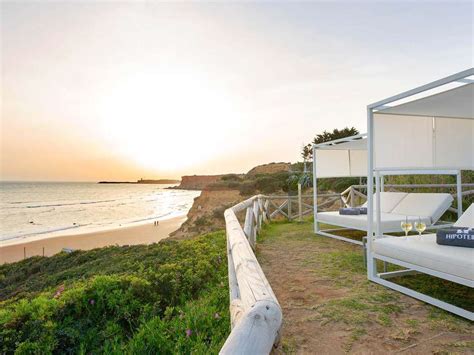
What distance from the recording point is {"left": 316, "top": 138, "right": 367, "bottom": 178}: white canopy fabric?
7.32 meters

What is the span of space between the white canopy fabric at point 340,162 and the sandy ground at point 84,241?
1134cm

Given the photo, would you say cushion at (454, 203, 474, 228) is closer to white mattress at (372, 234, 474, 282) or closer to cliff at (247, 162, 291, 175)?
white mattress at (372, 234, 474, 282)

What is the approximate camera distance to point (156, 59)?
924 centimetres

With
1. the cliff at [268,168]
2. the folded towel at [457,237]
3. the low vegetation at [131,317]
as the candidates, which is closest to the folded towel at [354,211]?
the low vegetation at [131,317]

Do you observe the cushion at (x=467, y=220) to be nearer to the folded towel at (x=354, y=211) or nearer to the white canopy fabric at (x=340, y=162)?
the folded towel at (x=354, y=211)

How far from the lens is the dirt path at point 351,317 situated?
2.14 m

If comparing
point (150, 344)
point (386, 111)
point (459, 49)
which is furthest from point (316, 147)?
point (150, 344)

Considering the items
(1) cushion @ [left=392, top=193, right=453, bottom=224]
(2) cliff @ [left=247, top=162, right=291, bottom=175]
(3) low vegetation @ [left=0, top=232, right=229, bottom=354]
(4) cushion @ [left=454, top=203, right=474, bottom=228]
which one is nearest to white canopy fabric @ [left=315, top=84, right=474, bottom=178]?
(4) cushion @ [left=454, top=203, right=474, bottom=228]

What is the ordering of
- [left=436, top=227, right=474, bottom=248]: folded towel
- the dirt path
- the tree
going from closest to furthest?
the dirt path, [left=436, top=227, right=474, bottom=248]: folded towel, the tree

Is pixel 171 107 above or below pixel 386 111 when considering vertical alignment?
above

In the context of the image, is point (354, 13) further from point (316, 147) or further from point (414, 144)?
point (414, 144)

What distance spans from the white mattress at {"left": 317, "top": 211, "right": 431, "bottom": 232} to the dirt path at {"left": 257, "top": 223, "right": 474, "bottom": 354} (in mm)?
745

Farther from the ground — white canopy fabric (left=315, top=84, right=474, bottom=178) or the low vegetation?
white canopy fabric (left=315, top=84, right=474, bottom=178)

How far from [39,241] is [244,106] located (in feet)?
45.4
